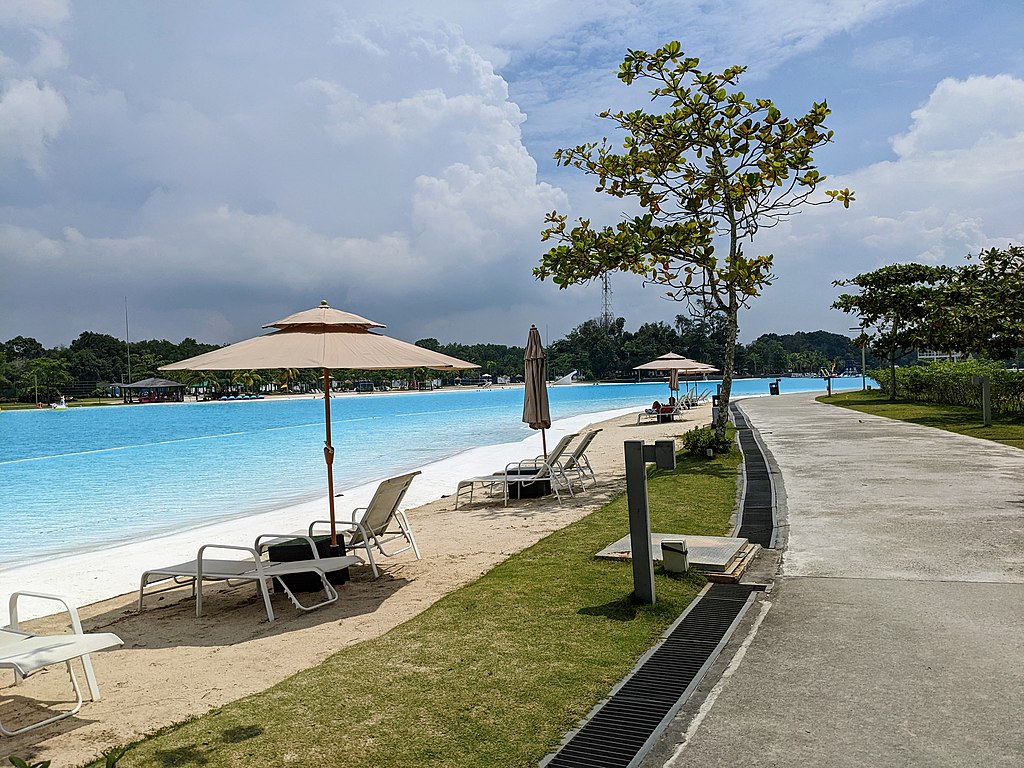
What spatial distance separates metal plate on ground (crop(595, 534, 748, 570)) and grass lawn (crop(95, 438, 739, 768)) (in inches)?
10.2

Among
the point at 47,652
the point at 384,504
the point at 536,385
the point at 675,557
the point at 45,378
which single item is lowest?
the point at 675,557

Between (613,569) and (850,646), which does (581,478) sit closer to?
(613,569)

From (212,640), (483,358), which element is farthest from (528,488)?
(483,358)

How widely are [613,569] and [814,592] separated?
1462 mm

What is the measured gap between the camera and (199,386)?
94250mm

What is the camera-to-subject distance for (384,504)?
21.8 ft

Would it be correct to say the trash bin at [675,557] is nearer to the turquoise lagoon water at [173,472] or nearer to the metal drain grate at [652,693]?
the metal drain grate at [652,693]

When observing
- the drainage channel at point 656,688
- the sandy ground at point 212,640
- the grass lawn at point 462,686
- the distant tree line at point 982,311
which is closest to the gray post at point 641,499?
the grass lawn at point 462,686

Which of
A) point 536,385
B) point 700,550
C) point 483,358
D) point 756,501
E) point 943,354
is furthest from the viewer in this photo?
point 483,358

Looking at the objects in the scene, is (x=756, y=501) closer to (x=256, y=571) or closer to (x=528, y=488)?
(x=528, y=488)

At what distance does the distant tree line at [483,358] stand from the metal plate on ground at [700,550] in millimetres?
66374

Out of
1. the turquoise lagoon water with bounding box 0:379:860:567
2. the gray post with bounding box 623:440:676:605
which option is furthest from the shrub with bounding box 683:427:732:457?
the gray post with bounding box 623:440:676:605

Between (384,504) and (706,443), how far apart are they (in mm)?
8638

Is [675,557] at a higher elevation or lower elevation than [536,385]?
lower
